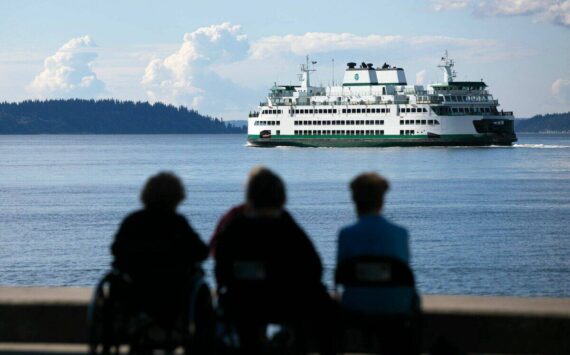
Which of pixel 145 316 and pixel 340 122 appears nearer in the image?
pixel 145 316

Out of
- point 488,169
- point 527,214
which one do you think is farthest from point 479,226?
point 488,169

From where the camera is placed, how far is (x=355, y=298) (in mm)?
5336

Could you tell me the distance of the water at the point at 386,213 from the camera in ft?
85.3

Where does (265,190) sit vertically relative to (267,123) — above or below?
above

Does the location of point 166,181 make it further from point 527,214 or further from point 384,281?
point 527,214

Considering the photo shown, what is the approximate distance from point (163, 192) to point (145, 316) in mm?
593

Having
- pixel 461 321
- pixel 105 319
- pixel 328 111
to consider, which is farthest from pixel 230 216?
pixel 328 111

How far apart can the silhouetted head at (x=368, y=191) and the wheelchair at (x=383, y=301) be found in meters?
0.23

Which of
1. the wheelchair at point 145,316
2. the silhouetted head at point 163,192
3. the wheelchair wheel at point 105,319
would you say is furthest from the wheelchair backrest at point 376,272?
the wheelchair wheel at point 105,319

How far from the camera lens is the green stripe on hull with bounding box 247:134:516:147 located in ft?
348

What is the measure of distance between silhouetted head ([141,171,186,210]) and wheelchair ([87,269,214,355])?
1.08ft

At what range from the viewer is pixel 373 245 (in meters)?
5.35

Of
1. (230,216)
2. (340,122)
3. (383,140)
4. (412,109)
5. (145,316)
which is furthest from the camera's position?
(340,122)

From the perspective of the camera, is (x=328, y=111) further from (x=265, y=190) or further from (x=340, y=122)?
(x=265, y=190)
